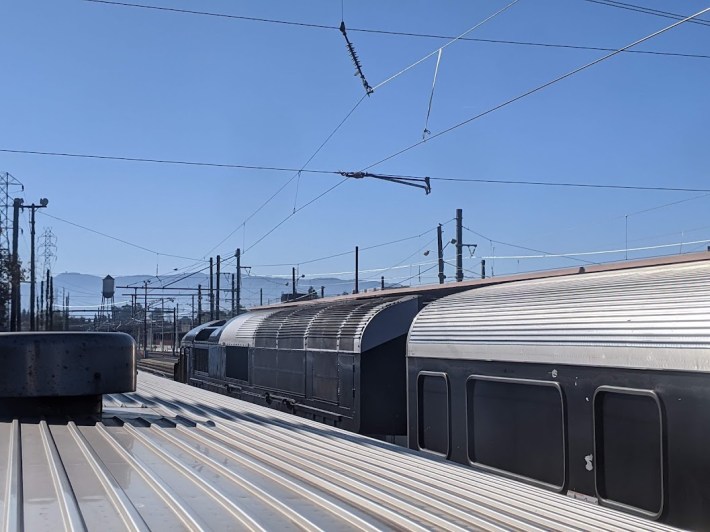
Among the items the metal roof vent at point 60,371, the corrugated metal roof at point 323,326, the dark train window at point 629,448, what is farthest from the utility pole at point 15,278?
the dark train window at point 629,448

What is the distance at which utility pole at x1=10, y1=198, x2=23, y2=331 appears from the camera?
116ft

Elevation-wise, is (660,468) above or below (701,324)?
below

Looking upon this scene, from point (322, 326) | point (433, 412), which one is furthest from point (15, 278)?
point (433, 412)

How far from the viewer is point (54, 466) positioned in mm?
4242

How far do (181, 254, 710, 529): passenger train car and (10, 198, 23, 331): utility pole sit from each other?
90.2ft

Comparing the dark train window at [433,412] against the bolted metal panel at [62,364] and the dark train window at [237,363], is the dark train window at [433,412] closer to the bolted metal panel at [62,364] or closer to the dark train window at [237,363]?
the bolted metal panel at [62,364]

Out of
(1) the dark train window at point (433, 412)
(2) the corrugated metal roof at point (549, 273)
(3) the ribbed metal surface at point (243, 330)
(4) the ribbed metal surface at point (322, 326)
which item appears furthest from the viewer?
(3) the ribbed metal surface at point (243, 330)

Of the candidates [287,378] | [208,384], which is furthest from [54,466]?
[208,384]

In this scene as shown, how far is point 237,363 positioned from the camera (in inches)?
730

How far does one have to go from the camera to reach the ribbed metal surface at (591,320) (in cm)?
554

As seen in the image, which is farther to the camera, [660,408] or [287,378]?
[287,378]

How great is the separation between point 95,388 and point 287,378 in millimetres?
7879

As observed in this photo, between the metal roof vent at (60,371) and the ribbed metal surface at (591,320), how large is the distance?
3.48 metres

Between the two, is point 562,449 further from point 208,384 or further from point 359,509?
point 208,384
